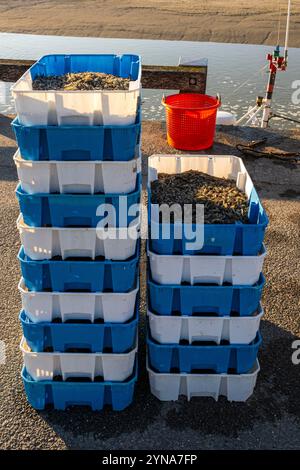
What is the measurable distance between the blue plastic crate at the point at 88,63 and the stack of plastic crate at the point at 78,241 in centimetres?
5

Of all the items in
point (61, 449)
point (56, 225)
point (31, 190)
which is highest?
point (31, 190)

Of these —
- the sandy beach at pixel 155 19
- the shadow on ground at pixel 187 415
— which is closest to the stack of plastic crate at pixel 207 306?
the shadow on ground at pixel 187 415

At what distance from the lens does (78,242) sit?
3.54 m

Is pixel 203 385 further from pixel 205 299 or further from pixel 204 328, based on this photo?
→ pixel 205 299

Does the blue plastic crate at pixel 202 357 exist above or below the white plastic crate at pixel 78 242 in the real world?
below

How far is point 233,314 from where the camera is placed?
3836mm

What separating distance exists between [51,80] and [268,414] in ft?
11.4

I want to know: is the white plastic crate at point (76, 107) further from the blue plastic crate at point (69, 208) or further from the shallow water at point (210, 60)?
the shallow water at point (210, 60)

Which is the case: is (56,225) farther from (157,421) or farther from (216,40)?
(216,40)

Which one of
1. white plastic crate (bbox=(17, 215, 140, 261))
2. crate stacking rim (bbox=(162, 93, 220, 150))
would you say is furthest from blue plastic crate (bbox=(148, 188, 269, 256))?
crate stacking rim (bbox=(162, 93, 220, 150))

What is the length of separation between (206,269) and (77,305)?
1083 mm

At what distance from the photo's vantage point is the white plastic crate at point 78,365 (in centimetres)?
389

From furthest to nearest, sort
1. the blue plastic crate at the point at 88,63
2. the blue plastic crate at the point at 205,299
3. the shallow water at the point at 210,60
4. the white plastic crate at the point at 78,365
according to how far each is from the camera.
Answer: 1. the shallow water at the point at 210,60
2. the blue plastic crate at the point at 88,63
3. the white plastic crate at the point at 78,365
4. the blue plastic crate at the point at 205,299
